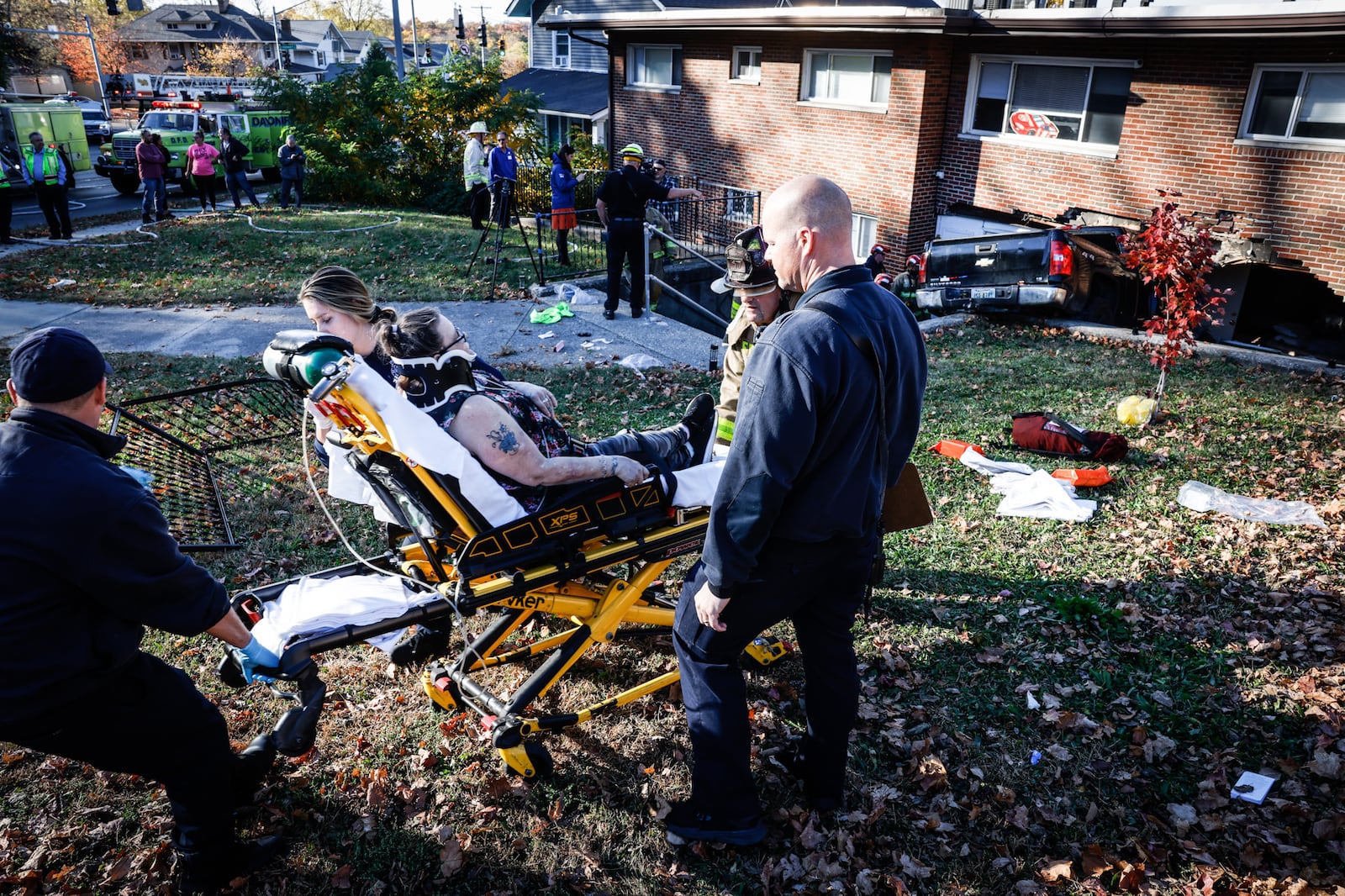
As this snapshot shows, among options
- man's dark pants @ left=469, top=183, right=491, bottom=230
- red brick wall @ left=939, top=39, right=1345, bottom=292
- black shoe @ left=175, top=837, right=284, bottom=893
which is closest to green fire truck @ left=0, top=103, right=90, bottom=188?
man's dark pants @ left=469, top=183, right=491, bottom=230

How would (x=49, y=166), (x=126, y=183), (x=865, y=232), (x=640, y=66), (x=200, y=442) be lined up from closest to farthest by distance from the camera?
(x=200, y=442) → (x=49, y=166) → (x=865, y=232) → (x=640, y=66) → (x=126, y=183)

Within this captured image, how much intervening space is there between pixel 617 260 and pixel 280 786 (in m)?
8.17

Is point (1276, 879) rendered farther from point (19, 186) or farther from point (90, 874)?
point (19, 186)

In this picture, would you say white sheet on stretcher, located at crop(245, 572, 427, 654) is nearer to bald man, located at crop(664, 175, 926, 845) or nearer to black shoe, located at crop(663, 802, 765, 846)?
bald man, located at crop(664, 175, 926, 845)

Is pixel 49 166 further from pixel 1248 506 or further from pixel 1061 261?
pixel 1248 506

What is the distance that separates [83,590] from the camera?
244 cm

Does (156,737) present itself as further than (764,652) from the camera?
No

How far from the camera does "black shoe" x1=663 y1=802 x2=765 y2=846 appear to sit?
3174 millimetres

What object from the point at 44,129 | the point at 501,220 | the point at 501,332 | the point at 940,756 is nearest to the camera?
the point at 940,756

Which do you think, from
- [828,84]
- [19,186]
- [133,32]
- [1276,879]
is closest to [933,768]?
[1276,879]

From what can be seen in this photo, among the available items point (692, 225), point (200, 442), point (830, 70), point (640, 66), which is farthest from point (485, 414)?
point (640, 66)

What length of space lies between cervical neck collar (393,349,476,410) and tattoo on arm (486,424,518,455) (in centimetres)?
23

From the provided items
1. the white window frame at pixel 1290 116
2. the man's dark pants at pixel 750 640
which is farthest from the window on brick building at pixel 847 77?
the man's dark pants at pixel 750 640

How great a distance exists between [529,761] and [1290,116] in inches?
509
